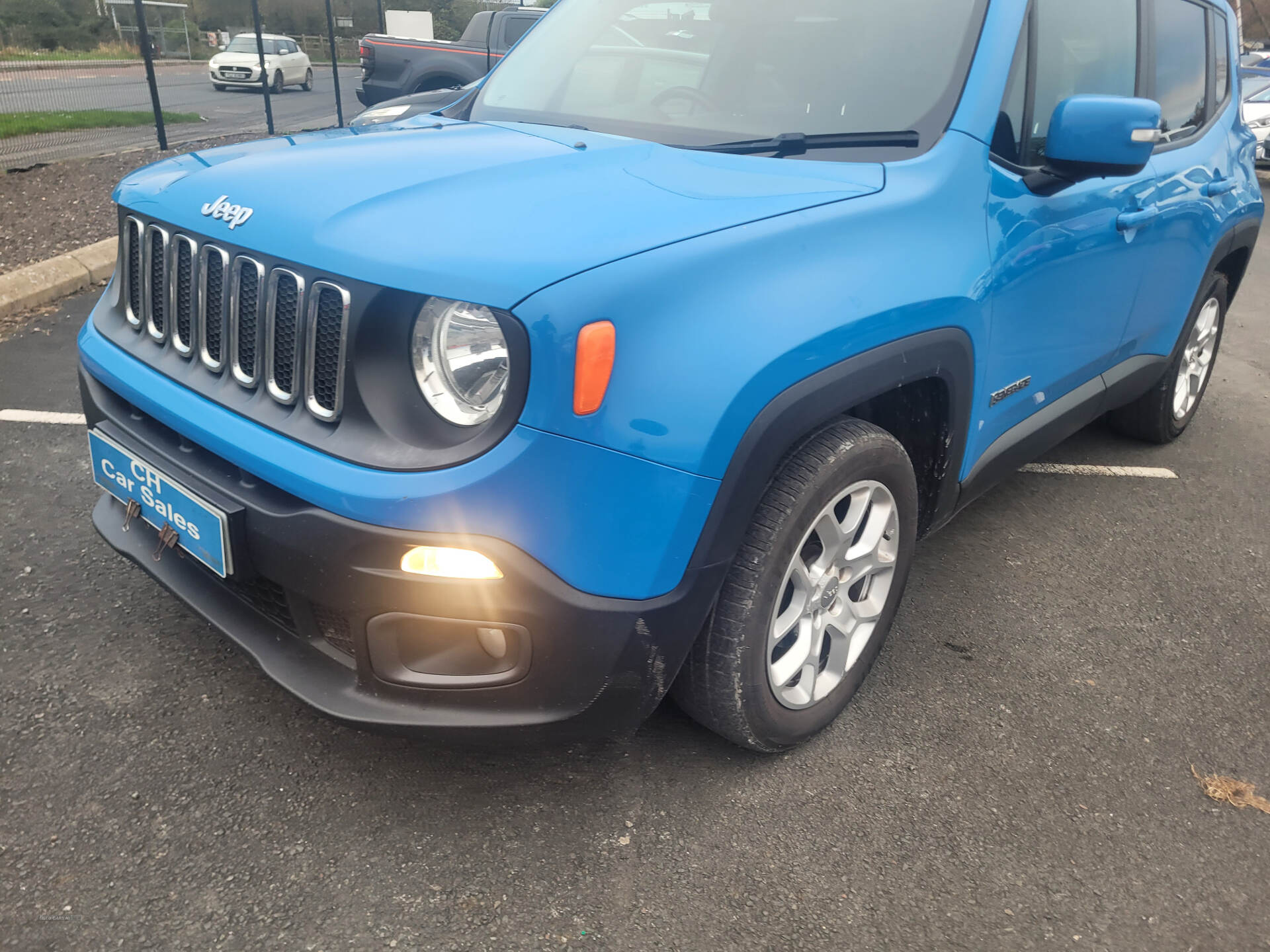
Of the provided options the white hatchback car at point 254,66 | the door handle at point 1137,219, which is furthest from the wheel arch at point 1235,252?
the white hatchback car at point 254,66

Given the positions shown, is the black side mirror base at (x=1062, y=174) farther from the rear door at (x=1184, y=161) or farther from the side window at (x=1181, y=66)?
the side window at (x=1181, y=66)

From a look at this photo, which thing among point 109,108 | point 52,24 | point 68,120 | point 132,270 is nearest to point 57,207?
point 68,120

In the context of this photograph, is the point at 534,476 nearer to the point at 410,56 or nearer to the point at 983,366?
the point at 983,366

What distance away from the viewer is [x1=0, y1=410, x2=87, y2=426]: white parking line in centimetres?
386

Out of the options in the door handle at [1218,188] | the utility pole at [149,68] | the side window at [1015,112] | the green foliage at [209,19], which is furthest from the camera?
the green foliage at [209,19]

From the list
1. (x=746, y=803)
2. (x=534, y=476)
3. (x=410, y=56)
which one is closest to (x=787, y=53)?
(x=534, y=476)

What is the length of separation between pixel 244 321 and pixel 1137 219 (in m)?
2.48

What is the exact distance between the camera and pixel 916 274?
204 cm

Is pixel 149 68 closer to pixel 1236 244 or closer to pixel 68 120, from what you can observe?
pixel 68 120

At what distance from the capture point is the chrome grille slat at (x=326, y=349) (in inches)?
66.5

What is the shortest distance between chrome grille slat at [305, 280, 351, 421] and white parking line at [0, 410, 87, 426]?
2628 millimetres

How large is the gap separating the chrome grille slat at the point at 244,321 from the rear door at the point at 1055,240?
5.29 ft

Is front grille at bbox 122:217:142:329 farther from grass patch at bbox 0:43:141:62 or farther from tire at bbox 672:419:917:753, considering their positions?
grass patch at bbox 0:43:141:62

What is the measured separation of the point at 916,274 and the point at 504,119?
135cm
